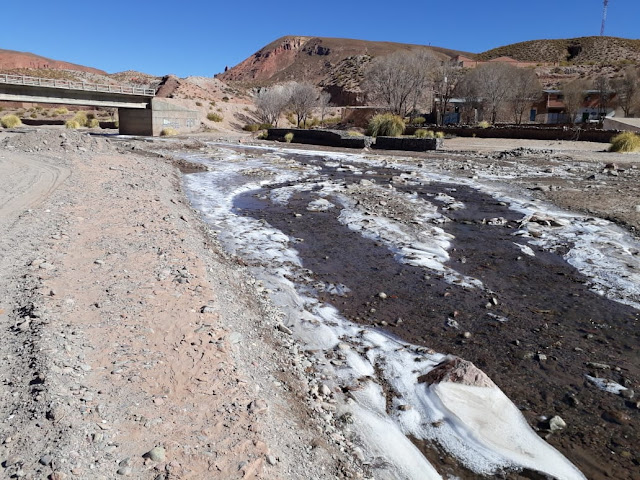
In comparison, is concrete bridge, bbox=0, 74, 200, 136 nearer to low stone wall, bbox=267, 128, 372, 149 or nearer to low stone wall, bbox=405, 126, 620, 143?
low stone wall, bbox=267, 128, 372, 149

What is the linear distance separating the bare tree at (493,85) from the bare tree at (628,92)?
380 inches

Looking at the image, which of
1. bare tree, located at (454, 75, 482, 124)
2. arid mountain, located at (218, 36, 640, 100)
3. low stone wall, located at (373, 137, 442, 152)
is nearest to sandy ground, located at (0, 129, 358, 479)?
low stone wall, located at (373, 137, 442, 152)

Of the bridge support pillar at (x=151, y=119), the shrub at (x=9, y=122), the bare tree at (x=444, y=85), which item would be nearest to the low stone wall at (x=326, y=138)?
the bridge support pillar at (x=151, y=119)

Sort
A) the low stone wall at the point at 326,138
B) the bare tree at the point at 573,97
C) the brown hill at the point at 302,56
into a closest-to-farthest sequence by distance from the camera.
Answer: the low stone wall at the point at 326,138, the bare tree at the point at 573,97, the brown hill at the point at 302,56

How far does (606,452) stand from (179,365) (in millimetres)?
3494

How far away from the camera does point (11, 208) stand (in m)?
9.20

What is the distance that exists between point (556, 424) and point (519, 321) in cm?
216

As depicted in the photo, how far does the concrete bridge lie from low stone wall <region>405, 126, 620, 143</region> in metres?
25.4

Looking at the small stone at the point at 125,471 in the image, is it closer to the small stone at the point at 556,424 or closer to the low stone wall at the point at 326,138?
the small stone at the point at 556,424

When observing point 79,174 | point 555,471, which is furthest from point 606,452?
point 79,174

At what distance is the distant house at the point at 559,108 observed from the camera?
157 feet

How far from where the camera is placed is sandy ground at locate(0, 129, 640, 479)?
3.06m

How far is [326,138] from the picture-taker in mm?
33875

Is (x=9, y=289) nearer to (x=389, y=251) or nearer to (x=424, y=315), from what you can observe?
(x=424, y=315)
